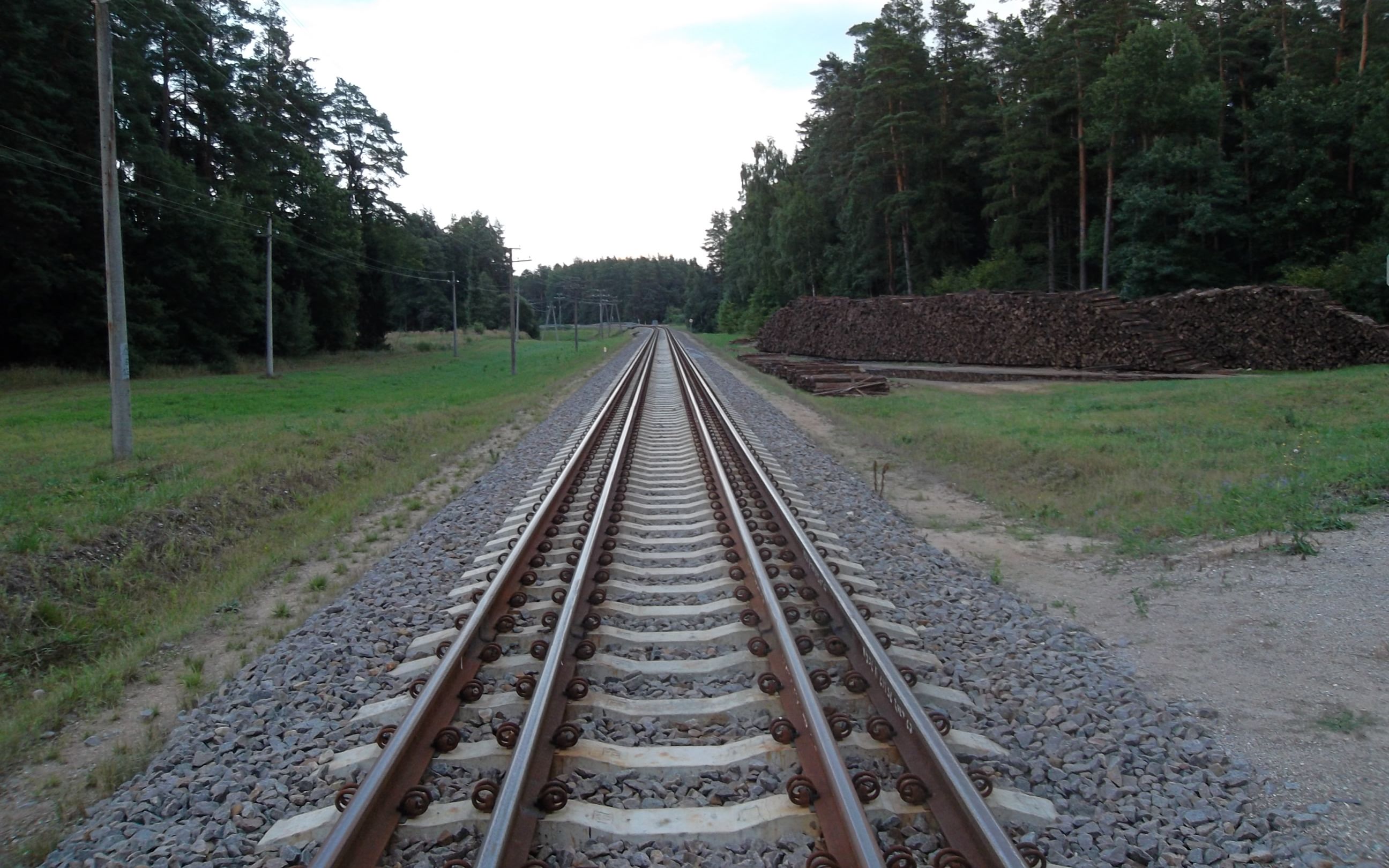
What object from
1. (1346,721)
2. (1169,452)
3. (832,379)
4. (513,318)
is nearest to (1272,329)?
(832,379)

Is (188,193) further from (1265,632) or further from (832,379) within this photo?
(1265,632)

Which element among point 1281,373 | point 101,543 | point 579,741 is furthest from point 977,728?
point 1281,373

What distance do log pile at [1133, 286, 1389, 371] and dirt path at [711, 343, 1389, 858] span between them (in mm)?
17204

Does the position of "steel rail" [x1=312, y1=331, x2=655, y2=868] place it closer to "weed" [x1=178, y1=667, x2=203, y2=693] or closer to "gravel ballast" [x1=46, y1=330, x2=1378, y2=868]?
"gravel ballast" [x1=46, y1=330, x2=1378, y2=868]

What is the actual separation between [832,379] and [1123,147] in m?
→ 23.2

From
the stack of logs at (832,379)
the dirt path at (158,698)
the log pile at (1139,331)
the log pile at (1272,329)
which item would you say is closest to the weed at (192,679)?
the dirt path at (158,698)

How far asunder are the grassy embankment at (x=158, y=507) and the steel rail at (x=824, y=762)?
12.7 feet

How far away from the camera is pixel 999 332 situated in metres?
29.0

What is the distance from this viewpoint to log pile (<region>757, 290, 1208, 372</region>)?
24328 mm

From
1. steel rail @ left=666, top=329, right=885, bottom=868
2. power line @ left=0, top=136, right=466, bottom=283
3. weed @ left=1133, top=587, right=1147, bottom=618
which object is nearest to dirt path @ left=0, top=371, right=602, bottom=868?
steel rail @ left=666, top=329, right=885, bottom=868

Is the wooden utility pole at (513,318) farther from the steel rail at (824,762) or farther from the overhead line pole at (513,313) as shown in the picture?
the steel rail at (824,762)

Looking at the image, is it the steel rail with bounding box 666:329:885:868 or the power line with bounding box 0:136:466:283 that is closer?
the steel rail with bounding box 666:329:885:868

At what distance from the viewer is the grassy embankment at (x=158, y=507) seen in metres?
6.24

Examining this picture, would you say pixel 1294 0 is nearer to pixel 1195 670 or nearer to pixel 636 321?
pixel 1195 670
